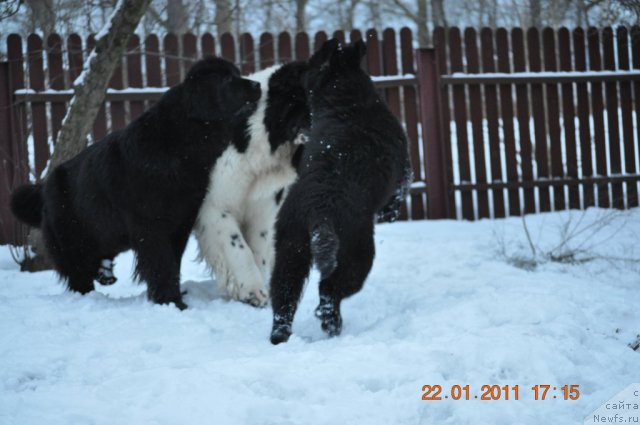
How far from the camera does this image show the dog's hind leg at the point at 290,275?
11.3 feet

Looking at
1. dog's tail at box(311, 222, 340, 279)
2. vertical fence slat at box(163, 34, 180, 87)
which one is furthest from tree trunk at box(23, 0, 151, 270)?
dog's tail at box(311, 222, 340, 279)

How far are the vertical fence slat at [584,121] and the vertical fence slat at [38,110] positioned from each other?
580 cm

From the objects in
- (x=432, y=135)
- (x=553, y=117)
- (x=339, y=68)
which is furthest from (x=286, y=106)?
(x=553, y=117)

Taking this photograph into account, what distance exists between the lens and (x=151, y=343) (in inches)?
133

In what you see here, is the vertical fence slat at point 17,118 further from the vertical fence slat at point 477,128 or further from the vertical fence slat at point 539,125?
the vertical fence slat at point 539,125

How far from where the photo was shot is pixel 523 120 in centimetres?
782

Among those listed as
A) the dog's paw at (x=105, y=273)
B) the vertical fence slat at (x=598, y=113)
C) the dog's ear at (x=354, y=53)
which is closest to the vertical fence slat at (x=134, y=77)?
the dog's paw at (x=105, y=273)

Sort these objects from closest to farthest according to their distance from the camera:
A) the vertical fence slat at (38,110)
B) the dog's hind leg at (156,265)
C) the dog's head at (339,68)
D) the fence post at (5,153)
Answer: the dog's head at (339,68)
the dog's hind leg at (156,265)
the fence post at (5,153)
the vertical fence slat at (38,110)

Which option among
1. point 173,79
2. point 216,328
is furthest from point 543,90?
point 216,328

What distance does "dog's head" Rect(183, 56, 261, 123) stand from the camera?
172 inches

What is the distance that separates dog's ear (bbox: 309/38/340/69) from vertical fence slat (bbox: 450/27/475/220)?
3.75 m

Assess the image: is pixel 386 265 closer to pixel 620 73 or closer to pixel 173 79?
pixel 173 79

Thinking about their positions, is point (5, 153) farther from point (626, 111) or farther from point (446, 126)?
Result: point (626, 111)
